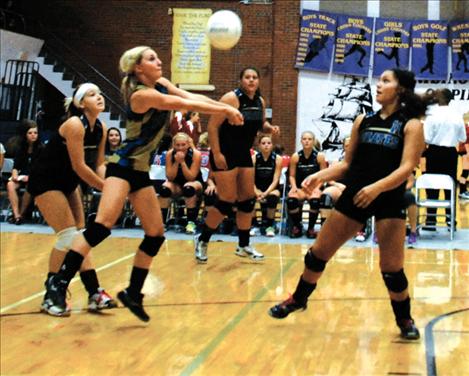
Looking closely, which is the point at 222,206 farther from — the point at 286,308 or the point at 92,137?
the point at 286,308

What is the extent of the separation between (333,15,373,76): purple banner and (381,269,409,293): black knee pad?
12880 millimetres

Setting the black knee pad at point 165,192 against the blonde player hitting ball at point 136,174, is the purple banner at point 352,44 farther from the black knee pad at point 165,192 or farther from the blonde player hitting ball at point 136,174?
the blonde player hitting ball at point 136,174

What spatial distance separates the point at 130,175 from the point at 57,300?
92cm

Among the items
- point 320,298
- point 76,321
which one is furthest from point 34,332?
point 320,298

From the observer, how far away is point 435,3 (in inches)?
671

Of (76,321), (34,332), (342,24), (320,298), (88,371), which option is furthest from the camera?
(342,24)

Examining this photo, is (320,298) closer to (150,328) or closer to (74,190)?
(150,328)

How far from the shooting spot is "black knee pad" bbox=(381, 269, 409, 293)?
4.51 metres

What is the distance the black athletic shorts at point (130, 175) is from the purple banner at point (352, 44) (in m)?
12.8

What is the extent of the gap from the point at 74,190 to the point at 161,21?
12.8 m

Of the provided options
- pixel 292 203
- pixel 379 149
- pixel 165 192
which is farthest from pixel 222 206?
pixel 379 149

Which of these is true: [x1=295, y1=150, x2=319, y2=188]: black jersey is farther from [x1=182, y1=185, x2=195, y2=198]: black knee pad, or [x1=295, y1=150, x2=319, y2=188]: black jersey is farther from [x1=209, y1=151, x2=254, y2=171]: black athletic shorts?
[x1=209, y1=151, x2=254, y2=171]: black athletic shorts

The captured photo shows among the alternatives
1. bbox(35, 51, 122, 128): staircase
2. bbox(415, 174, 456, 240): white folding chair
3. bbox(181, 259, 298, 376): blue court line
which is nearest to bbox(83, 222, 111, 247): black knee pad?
bbox(181, 259, 298, 376): blue court line

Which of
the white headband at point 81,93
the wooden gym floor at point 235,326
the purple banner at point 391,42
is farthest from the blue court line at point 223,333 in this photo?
the purple banner at point 391,42
